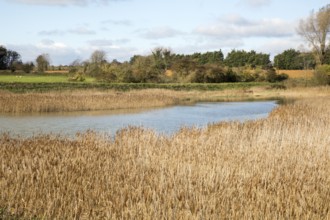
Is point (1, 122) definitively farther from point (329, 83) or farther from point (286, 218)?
point (329, 83)

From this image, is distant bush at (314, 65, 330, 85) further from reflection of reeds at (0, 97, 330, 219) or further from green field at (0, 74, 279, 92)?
reflection of reeds at (0, 97, 330, 219)

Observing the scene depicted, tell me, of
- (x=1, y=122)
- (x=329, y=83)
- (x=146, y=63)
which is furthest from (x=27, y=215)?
(x=146, y=63)

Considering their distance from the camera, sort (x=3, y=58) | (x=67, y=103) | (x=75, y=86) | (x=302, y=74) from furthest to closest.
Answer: (x=3, y=58) < (x=302, y=74) < (x=75, y=86) < (x=67, y=103)

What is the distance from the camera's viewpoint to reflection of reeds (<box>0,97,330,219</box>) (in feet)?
17.5

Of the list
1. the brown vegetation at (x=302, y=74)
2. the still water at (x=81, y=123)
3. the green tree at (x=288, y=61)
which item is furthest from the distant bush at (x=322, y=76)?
the green tree at (x=288, y=61)

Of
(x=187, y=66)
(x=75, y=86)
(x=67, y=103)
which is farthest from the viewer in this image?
(x=187, y=66)

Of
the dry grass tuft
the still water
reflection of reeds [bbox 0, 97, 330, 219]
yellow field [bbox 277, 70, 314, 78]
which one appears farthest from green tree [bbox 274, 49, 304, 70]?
reflection of reeds [bbox 0, 97, 330, 219]

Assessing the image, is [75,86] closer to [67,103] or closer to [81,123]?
[67,103]

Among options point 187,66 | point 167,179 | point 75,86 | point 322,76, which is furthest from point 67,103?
point 187,66

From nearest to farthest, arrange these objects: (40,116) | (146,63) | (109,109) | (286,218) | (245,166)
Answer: (286,218), (245,166), (40,116), (109,109), (146,63)

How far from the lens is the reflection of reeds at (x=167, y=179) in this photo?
17.5 ft

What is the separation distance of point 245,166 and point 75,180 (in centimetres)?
290

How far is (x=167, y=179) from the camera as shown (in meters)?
6.51

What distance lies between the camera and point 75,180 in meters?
6.64
